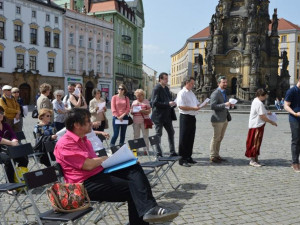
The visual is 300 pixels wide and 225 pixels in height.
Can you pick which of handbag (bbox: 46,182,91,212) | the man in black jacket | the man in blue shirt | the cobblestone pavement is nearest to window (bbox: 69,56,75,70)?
the cobblestone pavement

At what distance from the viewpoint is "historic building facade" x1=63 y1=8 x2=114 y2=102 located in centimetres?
5459

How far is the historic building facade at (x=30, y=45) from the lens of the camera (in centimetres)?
4528

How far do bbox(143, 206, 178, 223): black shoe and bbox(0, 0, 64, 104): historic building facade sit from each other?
145 ft

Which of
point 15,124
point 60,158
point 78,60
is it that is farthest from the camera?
point 78,60

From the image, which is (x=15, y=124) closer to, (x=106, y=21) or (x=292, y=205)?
(x=292, y=205)

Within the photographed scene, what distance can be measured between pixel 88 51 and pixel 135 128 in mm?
50161

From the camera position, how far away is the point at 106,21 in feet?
204

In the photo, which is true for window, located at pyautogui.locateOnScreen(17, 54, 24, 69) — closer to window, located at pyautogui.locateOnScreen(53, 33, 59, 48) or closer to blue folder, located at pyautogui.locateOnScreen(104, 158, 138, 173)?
window, located at pyautogui.locateOnScreen(53, 33, 59, 48)

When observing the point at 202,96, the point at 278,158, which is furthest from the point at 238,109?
the point at 278,158

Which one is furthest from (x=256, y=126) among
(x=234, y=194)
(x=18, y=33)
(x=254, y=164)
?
(x=18, y=33)

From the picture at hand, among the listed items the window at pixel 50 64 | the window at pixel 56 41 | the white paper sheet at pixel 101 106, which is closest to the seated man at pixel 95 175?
the white paper sheet at pixel 101 106

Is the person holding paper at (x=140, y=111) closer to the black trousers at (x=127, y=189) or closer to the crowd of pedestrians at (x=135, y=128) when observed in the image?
the crowd of pedestrians at (x=135, y=128)

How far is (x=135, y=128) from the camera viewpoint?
411 inches

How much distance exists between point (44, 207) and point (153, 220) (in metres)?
2.51
